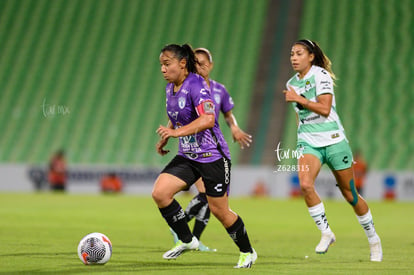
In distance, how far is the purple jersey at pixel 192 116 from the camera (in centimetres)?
657

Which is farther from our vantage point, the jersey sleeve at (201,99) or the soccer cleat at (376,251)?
the soccer cleat at (376,251)

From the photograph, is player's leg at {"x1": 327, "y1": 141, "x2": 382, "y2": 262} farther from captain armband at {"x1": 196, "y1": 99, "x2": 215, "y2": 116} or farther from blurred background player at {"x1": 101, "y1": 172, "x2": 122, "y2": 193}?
blurred background player at {"x1": 101, "y1": 172, "x2": 122, "y2": 193}

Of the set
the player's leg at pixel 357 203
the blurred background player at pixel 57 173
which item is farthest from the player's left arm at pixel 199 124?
the blurred background player at pixel 57 173

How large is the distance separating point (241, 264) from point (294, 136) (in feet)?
56.0

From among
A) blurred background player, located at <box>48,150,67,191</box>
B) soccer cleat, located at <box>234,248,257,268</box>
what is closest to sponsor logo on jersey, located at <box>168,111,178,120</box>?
soccer cleat, located at <box>234,248,257,268</box>

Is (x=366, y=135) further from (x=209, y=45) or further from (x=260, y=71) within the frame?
(x=209, y=45)

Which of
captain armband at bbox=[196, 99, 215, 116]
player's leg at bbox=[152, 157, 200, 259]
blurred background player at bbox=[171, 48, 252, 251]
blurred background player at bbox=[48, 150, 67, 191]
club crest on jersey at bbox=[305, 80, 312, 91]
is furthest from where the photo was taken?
blurred background player at bbox=[48, 150, 67, 191]

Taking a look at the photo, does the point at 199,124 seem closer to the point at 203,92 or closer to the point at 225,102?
the point at 203,92

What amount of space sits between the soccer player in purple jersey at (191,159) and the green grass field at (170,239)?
43 cm

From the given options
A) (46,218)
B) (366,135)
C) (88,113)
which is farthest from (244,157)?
(46,218)

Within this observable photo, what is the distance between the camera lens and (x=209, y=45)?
2706 cm

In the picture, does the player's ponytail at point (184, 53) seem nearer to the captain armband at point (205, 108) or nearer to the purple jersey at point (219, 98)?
the captain armband at point (205, 108)

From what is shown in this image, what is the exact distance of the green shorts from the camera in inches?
286

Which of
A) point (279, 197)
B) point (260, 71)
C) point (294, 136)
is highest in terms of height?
point (260, 71)
